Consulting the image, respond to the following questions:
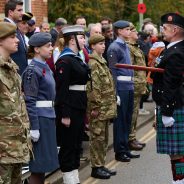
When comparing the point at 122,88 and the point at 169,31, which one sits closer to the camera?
the point at 169,31

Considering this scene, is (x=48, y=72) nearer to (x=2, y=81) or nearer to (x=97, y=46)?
(x=2, y=81)

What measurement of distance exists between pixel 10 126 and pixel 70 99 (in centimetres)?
206

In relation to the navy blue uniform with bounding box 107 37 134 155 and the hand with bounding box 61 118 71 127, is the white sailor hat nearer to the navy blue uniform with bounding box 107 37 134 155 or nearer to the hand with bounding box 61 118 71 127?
the hand with bounding box 61 118 71 127

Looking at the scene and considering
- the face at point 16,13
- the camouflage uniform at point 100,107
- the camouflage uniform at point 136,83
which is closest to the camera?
the face at point 16,13

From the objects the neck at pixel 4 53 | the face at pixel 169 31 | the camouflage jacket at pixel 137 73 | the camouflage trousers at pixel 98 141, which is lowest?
the camouflage trousers at pixel 98 141

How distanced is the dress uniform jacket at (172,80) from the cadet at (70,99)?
3.58 ft

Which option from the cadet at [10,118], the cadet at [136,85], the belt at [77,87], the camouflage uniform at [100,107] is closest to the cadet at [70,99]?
the belt at [77,87]

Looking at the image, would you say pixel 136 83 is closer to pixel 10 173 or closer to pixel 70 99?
pixel 70 99

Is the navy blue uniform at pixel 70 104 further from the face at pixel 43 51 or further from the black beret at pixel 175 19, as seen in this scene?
the black beret at pixel 175 19

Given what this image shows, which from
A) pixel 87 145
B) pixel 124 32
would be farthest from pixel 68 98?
pixel 87 145

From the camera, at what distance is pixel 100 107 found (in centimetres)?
831

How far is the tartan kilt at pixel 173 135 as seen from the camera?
6.84 meters

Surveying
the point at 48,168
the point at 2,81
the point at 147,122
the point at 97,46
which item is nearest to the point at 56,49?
the point at 97,46

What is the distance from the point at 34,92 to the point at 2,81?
1162mm
